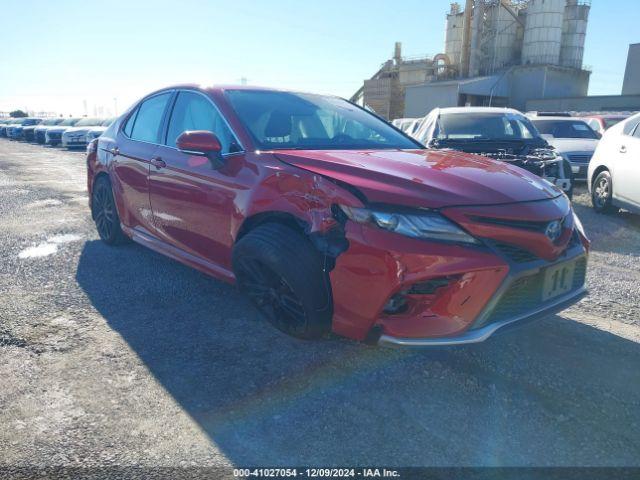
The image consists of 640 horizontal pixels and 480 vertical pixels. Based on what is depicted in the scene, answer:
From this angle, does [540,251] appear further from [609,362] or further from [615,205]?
[615,205]

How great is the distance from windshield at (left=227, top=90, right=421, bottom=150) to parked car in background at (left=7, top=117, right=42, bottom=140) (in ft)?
107

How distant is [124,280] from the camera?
4.03 m

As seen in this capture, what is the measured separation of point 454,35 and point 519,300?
46815mm

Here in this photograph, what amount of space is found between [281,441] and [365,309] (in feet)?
2.28

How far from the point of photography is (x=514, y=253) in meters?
2.31

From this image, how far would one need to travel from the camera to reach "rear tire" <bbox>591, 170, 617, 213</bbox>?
22.4 feet

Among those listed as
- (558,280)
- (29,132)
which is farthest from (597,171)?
(29,132)

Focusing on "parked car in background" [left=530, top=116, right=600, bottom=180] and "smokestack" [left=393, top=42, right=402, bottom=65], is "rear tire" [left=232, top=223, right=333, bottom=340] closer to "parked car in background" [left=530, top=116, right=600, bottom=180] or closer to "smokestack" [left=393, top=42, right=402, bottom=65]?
"parked car in background" [left=530, top=116, right=600, bottom=180]

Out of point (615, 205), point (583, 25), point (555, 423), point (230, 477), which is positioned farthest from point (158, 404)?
point (583, 25)

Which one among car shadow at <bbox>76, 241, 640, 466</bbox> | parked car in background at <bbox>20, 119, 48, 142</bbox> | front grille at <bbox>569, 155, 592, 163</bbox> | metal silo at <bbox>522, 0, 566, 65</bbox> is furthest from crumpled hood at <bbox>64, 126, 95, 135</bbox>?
metal silo at <bbox>522, 0, 566, 65</bbox>

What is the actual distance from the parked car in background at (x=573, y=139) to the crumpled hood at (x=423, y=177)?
6.90 m

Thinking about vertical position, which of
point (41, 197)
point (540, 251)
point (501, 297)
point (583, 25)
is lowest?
point (41, 197)

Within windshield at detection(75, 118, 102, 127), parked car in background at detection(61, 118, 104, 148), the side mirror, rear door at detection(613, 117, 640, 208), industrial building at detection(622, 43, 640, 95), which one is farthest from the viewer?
industrial building at detection(622, 43, 640, 95)

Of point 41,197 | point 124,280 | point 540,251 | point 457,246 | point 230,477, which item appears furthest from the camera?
point 41,197
